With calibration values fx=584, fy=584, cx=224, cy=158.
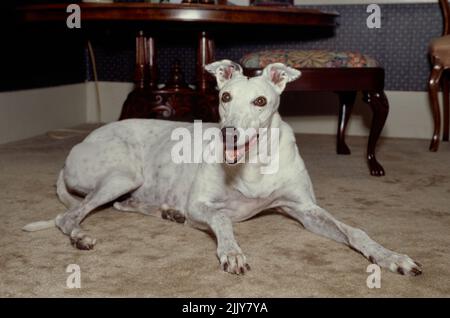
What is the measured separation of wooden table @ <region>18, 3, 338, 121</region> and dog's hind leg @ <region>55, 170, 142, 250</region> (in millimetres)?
857

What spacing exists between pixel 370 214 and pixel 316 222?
44 centimetres

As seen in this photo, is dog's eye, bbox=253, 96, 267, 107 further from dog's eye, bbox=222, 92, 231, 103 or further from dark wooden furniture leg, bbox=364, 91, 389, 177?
dark wooden furniture leg, bbox=364, 91, 389, 177

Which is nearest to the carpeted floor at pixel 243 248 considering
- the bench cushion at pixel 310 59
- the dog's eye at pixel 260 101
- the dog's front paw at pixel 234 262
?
the dog's front paw at pixel 234 262

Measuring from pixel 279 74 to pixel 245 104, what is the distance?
30cm

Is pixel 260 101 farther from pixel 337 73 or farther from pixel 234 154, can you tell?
pixel 337 73

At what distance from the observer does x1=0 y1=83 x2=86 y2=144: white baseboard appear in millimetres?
4648

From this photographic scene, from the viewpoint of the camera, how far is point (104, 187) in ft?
8.19

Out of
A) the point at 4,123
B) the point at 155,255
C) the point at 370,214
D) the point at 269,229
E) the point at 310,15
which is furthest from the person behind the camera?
the point at 4,123

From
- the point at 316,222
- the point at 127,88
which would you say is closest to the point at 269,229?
the point at 316,222

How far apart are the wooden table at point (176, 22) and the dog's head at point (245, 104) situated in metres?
0.74

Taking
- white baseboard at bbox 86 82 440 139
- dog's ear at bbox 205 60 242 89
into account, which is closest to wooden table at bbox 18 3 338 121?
dog's ear at bbox 205 60 242 89

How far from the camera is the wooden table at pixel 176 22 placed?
2.93 meters

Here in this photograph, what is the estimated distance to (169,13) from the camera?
2.92 metres
